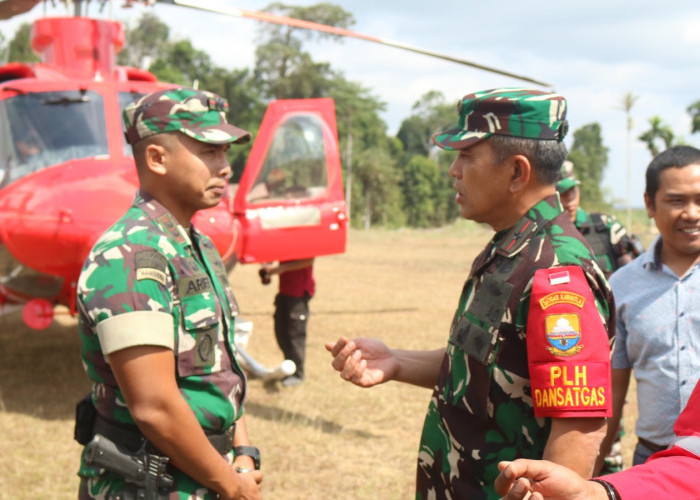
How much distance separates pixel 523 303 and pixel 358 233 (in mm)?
26087

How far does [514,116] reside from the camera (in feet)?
5.83

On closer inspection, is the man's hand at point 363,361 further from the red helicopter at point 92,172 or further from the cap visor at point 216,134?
the red helicopter at point 92,172

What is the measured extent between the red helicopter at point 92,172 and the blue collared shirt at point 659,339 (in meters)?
3.23

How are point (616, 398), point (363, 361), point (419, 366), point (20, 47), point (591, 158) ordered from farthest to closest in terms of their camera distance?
point (591, 158), point (20, 47), point (616, 398), point (419, 366), point (363, 361)

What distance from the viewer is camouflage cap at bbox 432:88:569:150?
1.76 m

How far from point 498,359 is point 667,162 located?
1286mm

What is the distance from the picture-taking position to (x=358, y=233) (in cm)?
2775

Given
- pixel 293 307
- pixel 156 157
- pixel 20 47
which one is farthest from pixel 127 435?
pixel 20 47

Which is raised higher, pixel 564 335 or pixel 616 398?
pixel 564 335

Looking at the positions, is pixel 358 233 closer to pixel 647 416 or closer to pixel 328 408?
pixel 328 408

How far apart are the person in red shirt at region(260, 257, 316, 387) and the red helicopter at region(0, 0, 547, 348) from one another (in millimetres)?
205

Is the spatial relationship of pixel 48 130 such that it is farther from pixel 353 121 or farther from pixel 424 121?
pixel 424 121

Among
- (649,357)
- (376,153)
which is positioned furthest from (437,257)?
(376,153)

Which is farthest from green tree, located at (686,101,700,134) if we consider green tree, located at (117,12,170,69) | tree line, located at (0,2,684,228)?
green tree, located at (117,12,170,69)
